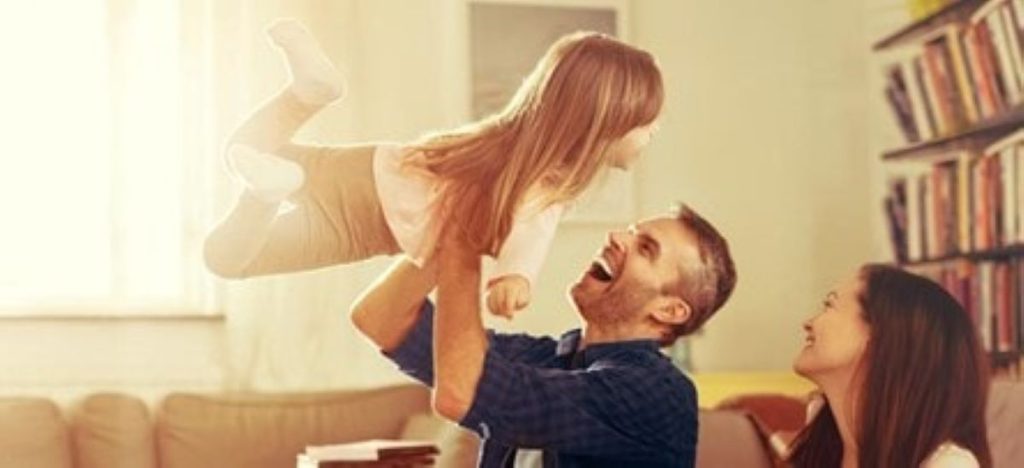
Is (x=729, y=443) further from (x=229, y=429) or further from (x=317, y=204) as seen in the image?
(x=317, y=204)

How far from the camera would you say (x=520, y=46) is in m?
3.62

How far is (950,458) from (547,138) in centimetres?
64

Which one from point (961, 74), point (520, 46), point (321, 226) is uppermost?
point (520, 46)

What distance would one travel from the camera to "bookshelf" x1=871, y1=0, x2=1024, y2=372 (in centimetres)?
333

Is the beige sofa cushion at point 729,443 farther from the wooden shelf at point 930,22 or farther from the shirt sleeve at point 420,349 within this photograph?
the shirt sleeve at point 420,349

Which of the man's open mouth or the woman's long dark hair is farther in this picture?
the woman's long dark hair

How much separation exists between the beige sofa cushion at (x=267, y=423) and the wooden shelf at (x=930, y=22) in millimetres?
1343

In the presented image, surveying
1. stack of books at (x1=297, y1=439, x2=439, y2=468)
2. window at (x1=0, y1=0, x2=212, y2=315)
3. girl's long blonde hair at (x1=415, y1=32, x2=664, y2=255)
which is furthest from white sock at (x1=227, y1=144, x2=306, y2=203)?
window at (x1=0, y1=0, x2=212, y2=315)

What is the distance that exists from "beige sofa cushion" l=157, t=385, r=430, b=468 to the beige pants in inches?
70.2

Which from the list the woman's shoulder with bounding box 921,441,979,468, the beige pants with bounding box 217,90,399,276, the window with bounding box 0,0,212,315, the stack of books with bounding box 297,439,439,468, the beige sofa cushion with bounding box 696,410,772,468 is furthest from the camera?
the window with bounding box 0,0,212,315

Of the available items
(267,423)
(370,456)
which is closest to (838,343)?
(370,456)

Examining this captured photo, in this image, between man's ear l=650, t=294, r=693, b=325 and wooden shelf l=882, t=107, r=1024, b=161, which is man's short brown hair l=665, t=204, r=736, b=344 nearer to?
man's ear l=650, t=294, r=693, b=325

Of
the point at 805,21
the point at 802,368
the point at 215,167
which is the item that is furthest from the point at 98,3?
the point at 802,368

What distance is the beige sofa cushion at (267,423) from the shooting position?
3.07 m
